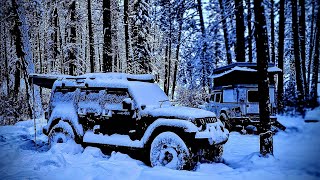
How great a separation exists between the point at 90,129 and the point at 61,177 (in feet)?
7.83

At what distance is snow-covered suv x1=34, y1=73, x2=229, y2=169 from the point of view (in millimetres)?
6516

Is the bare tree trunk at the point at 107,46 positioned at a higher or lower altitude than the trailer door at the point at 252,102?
higher

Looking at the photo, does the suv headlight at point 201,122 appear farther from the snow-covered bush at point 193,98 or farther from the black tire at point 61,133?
the snow-covered bush at point 193,98

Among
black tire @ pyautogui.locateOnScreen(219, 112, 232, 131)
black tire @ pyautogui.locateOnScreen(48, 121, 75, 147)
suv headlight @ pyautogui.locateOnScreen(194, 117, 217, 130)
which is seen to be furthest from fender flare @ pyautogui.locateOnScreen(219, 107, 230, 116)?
black tire @ pyautogui.locateOnScreen(48, 121, 75, 147)

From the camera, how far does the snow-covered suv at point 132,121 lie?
652 centimetres

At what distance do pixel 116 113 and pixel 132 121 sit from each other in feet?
1.68

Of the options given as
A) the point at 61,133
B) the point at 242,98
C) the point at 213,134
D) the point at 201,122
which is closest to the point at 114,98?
the point at 61,133

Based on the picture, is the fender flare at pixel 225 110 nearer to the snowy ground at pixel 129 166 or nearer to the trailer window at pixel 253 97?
the trailer window at pixel 253 97

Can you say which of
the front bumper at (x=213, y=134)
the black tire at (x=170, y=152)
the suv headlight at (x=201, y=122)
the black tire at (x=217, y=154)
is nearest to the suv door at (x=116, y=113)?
the black tire at (x=170, y=152)

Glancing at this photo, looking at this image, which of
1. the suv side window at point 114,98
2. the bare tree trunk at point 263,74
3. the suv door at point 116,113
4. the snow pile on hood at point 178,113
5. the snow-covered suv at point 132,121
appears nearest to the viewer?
the snow-covered suv at point 132,121

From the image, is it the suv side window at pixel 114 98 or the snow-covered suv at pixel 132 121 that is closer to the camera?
the snow-covered suv at pixel 132 121

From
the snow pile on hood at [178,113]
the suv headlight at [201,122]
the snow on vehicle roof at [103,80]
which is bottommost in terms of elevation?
the suv headlight at [201,122]

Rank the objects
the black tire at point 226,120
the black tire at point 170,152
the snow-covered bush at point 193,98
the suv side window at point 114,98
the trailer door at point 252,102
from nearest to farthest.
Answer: the black tire at point 170,152 < the suv side window at point 114,98 < the trailer door at point 252,102 < the black tire at point 226,120 < the snow-covered bush at point 193,98

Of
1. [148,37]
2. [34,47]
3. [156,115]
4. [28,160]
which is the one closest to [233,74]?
[156,115]
